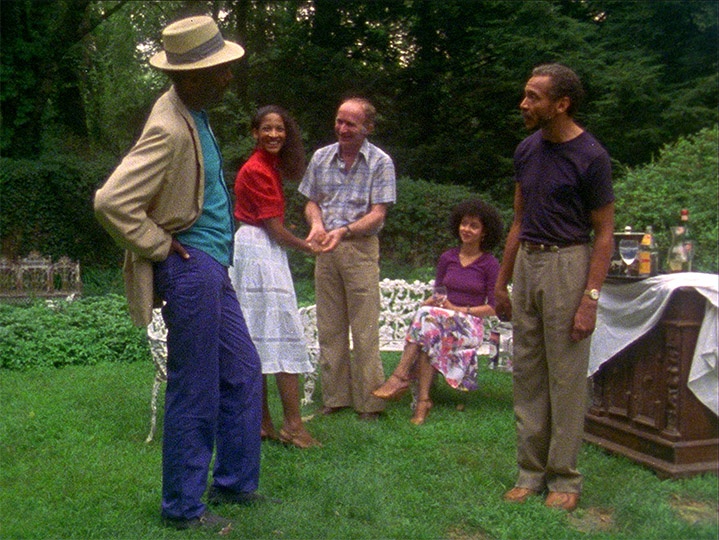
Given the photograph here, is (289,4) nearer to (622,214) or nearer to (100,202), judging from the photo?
(622,214)

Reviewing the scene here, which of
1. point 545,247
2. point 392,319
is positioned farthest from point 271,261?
point 392,319

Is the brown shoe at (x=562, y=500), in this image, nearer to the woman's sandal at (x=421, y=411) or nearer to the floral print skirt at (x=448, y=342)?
the woman's sandal at (x=421, y=411)

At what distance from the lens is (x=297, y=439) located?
17.1ft

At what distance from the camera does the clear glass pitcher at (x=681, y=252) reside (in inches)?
187

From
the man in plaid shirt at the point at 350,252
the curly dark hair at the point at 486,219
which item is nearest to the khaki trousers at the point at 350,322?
the man in plaid shirt at the point at 350,252

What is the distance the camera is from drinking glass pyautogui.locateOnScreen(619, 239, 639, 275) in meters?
4.96

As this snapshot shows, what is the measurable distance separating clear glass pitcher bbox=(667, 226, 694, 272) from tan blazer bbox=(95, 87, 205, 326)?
2.48m

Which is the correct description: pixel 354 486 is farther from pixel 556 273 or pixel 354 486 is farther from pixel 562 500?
pixel 556 273

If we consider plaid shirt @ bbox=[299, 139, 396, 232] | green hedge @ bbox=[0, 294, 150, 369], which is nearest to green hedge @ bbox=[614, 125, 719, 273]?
plaid shirt @ bbox=[299, 139, 396, 232]

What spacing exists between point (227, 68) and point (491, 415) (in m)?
3.21

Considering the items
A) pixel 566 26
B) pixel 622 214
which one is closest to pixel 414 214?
pixel 566 26

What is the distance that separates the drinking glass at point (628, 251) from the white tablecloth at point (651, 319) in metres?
0.13

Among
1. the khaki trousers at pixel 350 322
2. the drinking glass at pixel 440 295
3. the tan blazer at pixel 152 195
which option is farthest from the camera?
the drinking glass at pixel 440 295

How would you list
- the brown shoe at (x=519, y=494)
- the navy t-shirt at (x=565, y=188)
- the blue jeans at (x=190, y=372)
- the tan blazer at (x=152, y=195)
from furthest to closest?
the brown shoe at (x=519, y=494) → the navy t-shirt at (x=565, y=188) → the blue jeans at (x=190, y=372) → the tan blazer at (x=152, y=195)
